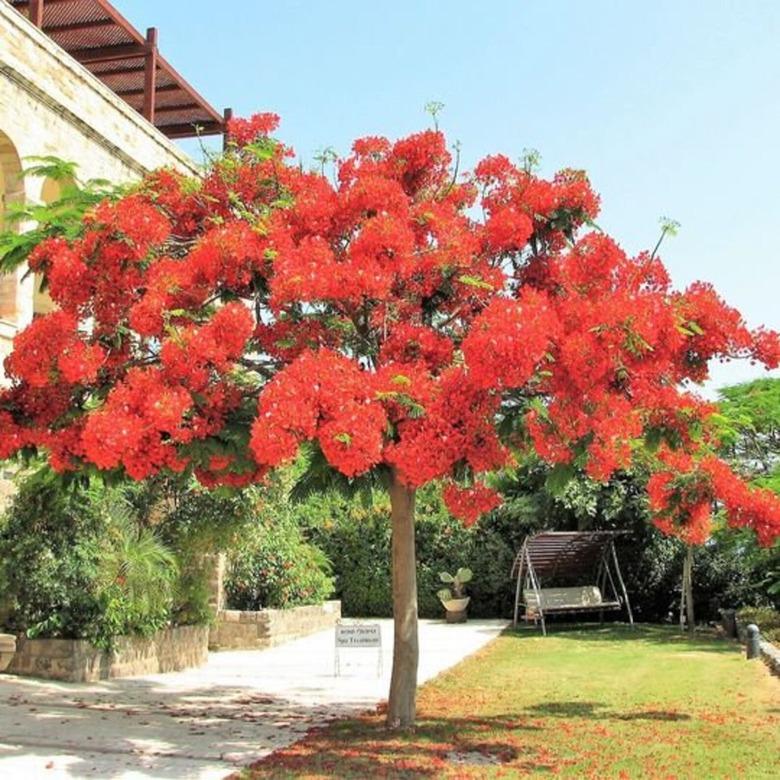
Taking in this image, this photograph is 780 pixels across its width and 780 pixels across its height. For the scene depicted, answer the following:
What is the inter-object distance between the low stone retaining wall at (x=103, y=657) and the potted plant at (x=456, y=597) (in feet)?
29.6

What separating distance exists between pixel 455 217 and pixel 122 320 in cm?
277

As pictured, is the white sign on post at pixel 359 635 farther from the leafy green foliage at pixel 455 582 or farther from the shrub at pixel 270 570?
the leafy green foliage at pixel 455 582

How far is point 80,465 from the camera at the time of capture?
7.58 meters

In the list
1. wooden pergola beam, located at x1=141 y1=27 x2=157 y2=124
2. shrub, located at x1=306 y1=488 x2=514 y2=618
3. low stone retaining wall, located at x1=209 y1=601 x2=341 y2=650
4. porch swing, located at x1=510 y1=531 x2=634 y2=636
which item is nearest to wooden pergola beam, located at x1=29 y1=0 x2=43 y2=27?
wooden pergola beam, located at x1=141 y1=27 x2=157 y2=124

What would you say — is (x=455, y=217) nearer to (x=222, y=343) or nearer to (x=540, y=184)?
(x=540, y=184)

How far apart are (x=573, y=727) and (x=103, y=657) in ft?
18.6

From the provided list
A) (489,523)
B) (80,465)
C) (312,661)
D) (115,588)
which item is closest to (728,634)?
(489,523)

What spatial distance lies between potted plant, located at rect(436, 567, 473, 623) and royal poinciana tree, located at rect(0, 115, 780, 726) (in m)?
13.1

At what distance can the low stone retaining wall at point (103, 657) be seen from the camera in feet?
37.0

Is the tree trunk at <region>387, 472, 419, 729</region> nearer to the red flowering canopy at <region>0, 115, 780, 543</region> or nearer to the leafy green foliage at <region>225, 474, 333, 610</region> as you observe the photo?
the red flowering canopy at <region>0, 115, 780, 543</region>

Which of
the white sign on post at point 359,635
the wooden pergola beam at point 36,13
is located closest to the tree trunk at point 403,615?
the white sign on post at point 359,635

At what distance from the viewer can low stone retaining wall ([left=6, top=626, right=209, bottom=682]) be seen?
11.3m

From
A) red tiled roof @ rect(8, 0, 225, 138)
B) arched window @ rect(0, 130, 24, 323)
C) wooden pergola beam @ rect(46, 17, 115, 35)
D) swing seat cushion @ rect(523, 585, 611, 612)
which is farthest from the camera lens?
swing seat cushion @ rect(523, 585, 611, 612)

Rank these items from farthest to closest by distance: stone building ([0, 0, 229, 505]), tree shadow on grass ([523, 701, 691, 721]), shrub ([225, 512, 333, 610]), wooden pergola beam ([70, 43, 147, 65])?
wooden pergola beam ([70, 43, 147, 65]) < shrub ([225, 512, 333, 610]) < stone building ([0, 0, 229, 505]) < tree shadow on grass ([523, 701, 691, 721])
